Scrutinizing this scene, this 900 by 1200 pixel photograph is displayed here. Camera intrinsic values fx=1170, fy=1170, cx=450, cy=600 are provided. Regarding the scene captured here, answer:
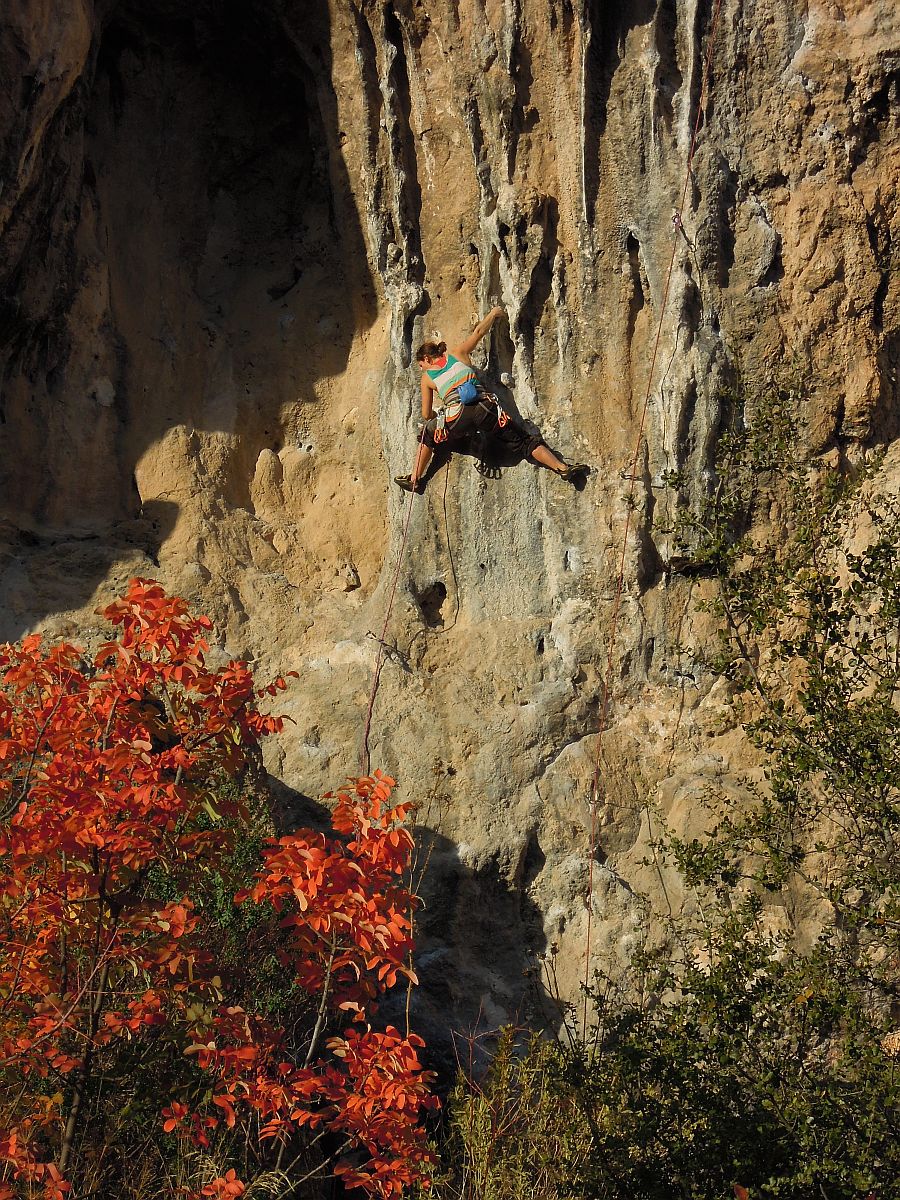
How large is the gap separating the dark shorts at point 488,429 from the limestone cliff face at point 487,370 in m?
A: 0.25

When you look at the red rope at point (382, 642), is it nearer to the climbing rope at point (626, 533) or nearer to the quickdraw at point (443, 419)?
the quickdraw at point (443, 419)

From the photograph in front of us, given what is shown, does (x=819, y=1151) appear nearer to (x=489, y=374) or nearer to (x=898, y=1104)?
(x=898, y=1104)

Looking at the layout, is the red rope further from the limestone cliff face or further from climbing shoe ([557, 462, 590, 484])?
climbing shoe ([557, 462, 590, 484])

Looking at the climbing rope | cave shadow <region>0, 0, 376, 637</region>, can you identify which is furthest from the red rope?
the climbing rope

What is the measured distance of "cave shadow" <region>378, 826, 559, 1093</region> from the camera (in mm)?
8094

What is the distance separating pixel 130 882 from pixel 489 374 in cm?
505

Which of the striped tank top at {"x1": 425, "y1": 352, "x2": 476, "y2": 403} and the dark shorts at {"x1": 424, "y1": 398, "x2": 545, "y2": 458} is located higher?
the striped tank top at {"x1": 425, "y1": 352, "x2": 476, "y2": 403}

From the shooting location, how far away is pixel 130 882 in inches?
226

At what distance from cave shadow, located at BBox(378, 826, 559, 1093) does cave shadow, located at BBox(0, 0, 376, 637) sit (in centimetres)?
342

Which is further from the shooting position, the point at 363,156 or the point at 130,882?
the point at 363,156

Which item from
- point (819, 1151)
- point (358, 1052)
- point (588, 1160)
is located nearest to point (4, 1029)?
point (358, 1052)

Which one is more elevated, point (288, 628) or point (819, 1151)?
point (288, 628)

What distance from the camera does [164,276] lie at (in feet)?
34.2

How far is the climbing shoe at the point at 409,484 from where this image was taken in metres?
9.26
